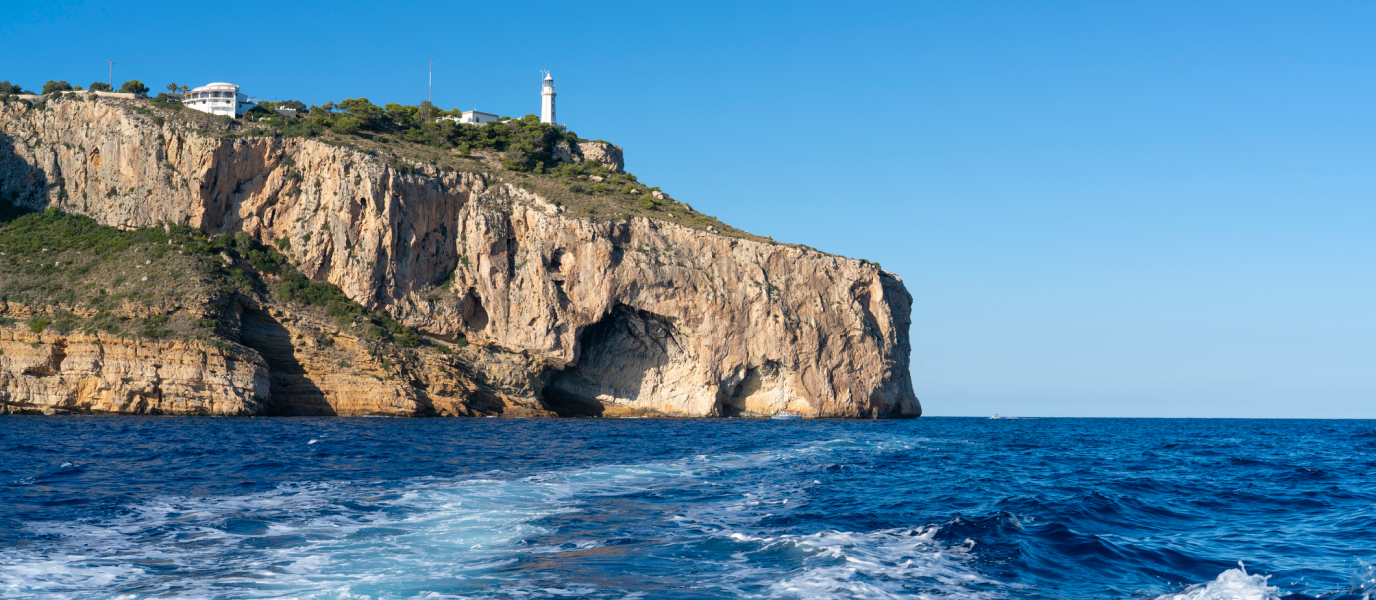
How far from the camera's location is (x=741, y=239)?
59.2 meters

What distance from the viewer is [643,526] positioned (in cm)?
1263

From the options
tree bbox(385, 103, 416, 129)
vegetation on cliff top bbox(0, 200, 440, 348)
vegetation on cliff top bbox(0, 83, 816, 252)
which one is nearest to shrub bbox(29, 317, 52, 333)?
vegetation on cliff top bbox(0, 200, 440, 348)

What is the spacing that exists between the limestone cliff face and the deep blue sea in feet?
94.3

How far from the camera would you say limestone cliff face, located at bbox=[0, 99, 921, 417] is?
169 feet

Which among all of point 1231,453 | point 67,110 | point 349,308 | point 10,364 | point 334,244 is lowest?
point 1231,453

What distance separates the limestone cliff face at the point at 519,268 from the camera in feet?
169

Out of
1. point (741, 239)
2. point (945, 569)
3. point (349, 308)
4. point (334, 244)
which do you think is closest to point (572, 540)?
point (945, 569)

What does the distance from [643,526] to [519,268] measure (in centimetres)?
4399

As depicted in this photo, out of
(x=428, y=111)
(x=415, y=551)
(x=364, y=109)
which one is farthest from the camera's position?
(x=428, y=111)

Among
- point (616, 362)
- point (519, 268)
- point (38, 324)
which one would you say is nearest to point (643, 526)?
point (38, 324)

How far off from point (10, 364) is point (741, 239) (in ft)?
130

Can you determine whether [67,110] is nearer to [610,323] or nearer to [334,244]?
[334,244]

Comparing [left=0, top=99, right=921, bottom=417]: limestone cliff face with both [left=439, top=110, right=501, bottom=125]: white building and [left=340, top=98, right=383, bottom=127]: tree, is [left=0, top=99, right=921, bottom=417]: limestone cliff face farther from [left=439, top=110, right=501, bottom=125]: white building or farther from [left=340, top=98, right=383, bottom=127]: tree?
[left=439, top=110, right=501, bottom=125]: white building

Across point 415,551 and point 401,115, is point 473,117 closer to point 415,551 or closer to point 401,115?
point 401,115
